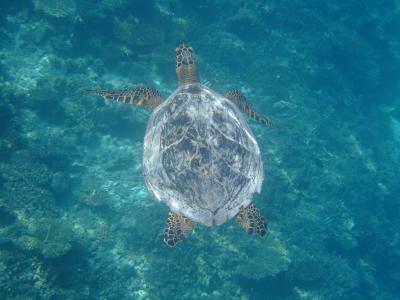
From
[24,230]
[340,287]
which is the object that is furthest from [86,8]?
[340,287]

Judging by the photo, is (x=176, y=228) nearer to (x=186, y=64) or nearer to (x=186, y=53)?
→ (x=186, y=64)

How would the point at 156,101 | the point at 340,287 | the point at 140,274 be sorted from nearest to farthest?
the point at 156,101 < the point at 140,274 < the point at 340,287

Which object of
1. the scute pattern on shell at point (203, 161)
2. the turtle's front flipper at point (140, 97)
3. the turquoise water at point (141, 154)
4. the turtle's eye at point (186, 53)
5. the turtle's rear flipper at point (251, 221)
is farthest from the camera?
the turquoise water at point (141, 154)

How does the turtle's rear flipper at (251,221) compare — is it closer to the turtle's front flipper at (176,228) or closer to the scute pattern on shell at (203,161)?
the scute pattern on shell at (203,161)

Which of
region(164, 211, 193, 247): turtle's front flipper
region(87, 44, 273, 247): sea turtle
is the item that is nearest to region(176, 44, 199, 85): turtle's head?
region(87, 44, 273, 247): sea turtle

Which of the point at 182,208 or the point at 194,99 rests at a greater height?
the point at 194,99

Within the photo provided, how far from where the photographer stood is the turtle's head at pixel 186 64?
6863 mm

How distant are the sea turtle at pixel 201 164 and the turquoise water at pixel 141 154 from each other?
3556 mm

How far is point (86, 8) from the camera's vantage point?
12406mm

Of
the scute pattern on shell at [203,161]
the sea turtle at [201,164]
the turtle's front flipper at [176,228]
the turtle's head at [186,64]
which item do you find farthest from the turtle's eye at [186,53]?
the turtle's front flipper at [176,228]

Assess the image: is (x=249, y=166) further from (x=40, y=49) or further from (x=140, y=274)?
(x=40, y=49)

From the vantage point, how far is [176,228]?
5.39 meters

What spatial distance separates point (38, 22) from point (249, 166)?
41.1 feet

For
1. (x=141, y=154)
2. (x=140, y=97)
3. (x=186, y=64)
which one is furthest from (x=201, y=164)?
(x=141, y=154)
